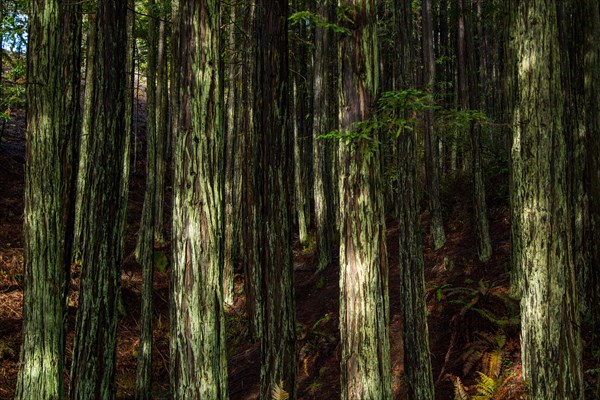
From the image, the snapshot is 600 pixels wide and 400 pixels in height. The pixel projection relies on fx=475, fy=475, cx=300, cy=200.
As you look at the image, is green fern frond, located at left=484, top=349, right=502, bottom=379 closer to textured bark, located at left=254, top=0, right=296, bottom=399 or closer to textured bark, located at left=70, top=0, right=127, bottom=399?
textured bark, located at left=254, top=0, right=296, bottom=399

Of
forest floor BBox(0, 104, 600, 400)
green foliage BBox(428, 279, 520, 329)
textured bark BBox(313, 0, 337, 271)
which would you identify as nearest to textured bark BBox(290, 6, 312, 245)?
textured bark BBox(313, 0, 337, 271)

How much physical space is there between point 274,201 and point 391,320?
478 centimetres

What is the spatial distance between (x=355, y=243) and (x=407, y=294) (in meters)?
2.21

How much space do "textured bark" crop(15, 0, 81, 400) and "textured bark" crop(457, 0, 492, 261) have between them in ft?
27.3

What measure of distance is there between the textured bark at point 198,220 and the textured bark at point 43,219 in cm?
209

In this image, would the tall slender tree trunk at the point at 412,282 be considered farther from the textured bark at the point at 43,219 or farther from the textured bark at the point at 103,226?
the textured bark at the point at 43,219

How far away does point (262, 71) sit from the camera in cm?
695

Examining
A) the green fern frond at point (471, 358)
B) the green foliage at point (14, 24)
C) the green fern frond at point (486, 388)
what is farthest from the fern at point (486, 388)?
the green foliage at point (14, 24)

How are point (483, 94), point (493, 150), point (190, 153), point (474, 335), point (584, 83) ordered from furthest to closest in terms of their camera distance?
point (483, 94) → point (493, 150) → point (474, 335) → point (584, 83) → point (190, 153)

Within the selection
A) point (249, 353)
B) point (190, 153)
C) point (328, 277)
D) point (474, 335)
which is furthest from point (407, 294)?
point (328, 277)

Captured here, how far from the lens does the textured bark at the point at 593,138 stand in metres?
6.75

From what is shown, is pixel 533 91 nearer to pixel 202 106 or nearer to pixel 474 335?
pixel 202 106

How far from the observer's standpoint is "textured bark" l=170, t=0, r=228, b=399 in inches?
196

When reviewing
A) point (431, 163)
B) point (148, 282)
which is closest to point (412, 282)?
point (148, 282)
